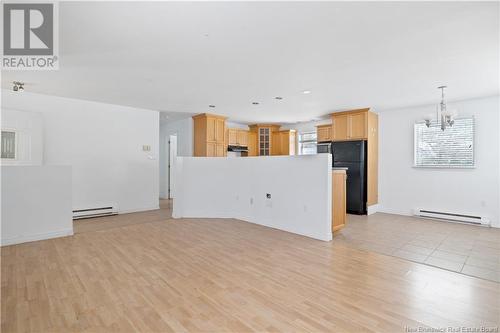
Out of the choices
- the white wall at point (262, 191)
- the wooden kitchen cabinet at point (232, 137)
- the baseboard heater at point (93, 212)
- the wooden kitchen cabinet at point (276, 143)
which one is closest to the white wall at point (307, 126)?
the wooden kitchen cabinet at point (276, 143)

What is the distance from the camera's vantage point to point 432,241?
4.05 m

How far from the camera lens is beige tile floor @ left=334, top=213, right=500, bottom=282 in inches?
123

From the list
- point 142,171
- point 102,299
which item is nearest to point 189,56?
point 102,299

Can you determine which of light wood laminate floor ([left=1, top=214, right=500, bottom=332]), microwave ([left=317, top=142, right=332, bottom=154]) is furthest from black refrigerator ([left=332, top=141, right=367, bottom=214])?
light wood laminate floor ([left=1, top=214, right=500, bottom=332])

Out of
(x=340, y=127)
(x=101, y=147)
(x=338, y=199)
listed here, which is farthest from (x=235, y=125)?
(x=338, y=199)

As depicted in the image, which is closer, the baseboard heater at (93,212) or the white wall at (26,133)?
the white wall at (26,133)

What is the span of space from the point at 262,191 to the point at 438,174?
418 cm

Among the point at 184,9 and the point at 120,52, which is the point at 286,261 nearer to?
the point at 184,9

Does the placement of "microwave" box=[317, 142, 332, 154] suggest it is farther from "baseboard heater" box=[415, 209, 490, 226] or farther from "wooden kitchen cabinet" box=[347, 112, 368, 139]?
"baseboard heater" box=[415, 209, 490, 226]

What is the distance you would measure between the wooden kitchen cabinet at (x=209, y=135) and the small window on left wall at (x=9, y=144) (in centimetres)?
392

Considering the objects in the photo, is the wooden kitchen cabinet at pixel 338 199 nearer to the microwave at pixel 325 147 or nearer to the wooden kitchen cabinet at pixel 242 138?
the microwave at pixel 325 147

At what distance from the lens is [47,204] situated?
4113 mm

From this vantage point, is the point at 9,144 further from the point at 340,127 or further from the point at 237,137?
the point at 340,127

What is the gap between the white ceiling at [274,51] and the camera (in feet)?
7.46
